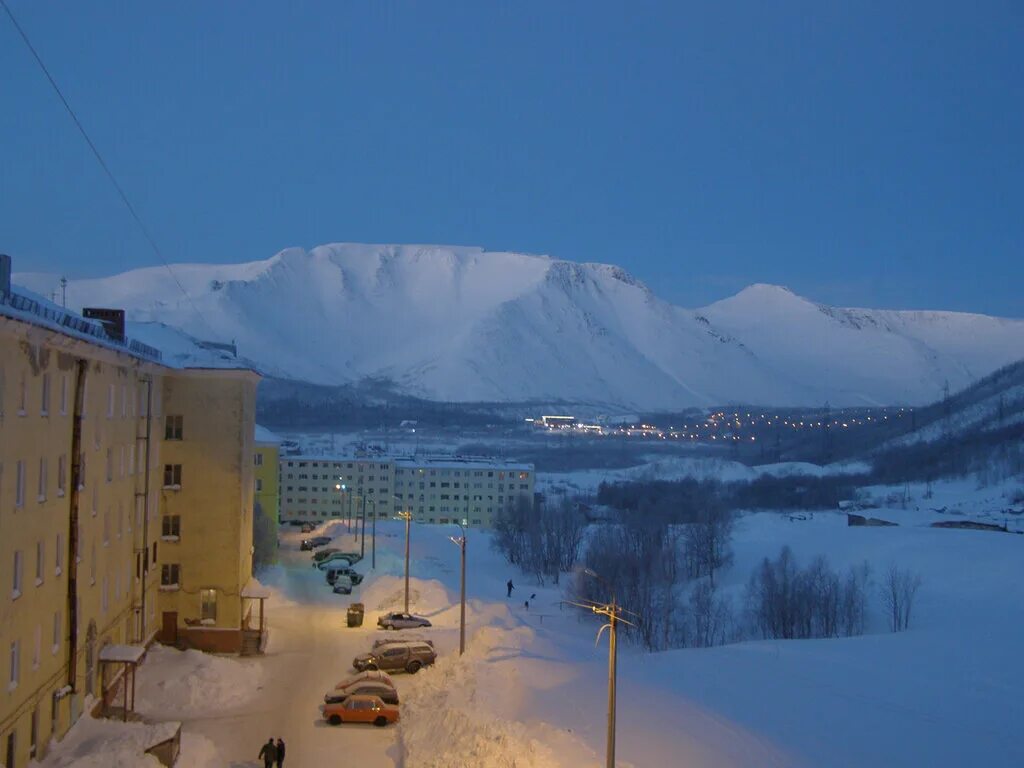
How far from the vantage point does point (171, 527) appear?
86.6 feet

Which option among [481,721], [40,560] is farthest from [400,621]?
[40,560]

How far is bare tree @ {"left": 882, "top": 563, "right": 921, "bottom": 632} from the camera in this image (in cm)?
4575

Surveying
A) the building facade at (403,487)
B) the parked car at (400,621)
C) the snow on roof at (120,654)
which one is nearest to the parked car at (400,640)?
the parked car at (400,621)

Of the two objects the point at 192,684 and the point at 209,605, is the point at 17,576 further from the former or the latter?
the point at 209,605

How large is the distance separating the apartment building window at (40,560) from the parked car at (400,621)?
15723 millimetres

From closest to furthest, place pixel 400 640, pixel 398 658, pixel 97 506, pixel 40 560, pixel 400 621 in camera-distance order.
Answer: pixel 40 560 < pixel 97 506 < pixel 398 658 < pixel 400 640 < pixel 400 621

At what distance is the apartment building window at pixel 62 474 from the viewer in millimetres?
17062

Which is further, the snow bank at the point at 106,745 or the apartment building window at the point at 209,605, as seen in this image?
the apartment building window at the point at 209,605

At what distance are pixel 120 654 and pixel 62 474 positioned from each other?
4437 millimetres

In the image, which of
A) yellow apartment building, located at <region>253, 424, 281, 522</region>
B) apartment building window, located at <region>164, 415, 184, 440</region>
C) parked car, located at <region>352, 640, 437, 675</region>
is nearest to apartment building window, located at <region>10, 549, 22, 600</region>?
parked car, located at <region>352, 640, 437, 675</region>

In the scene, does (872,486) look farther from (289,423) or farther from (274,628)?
(289,423)

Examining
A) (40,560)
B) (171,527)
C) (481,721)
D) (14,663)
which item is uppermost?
(40,560)

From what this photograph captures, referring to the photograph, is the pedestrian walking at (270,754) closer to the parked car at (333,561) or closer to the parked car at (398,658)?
the parked car at (398,658)

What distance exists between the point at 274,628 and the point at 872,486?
308 feet
